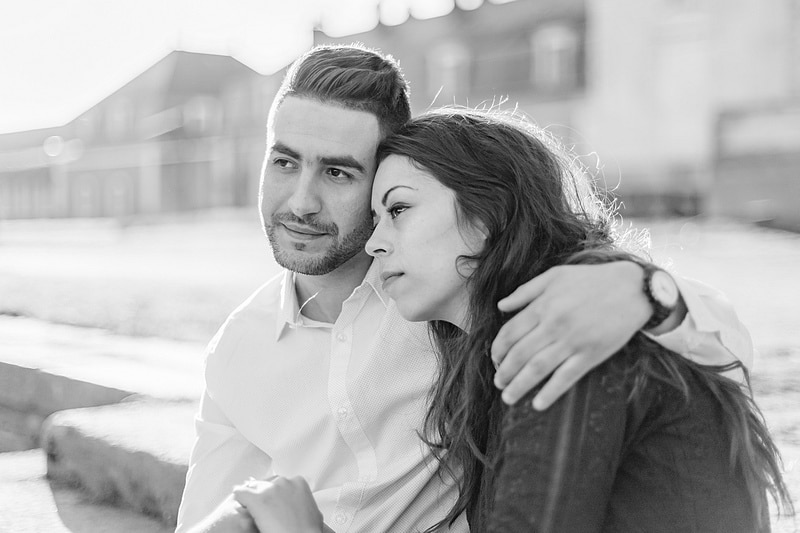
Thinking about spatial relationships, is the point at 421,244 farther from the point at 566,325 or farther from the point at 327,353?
the point at 327,353

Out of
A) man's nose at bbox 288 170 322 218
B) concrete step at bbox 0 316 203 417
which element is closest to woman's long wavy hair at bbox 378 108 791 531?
man's nose at bbox 288 170 322 218

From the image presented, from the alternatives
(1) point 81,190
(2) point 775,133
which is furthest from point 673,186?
(1) point 81,190

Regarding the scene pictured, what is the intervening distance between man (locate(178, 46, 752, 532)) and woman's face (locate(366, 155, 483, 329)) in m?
0.37

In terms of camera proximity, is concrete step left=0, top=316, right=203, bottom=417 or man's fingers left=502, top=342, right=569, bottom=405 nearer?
man's fingers left=502, top=342, right=569, bottom=405

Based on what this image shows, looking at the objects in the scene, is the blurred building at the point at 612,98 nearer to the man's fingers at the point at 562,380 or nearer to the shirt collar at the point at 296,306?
the shirt collar at the point at 296,306

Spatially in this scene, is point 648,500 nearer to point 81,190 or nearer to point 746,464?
point 746,464

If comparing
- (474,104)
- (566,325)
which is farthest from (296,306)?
(474,104)

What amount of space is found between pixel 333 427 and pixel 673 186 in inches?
666

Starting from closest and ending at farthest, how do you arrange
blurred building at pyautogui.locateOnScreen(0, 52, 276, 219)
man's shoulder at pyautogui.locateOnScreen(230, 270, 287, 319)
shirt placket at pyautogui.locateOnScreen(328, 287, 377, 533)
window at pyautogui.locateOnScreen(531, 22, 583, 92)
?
shirt placket at pyautogui.locateOnScreen(328, 287, 377, 533) < man's shoulder at pyautogui.locateOnScreen(230, 270, 287, 319) < window at pyautogui.locateOnScreen(531, 22, 583, 92) < blurred building at pyautogui.locateOnScreen(0, 52, 276, 219)

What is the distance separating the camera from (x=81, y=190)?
4069 cm

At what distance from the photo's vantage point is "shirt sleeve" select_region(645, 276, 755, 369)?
4.30 ft

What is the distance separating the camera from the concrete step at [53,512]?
8.67ft

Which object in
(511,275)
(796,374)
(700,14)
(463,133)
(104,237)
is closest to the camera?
(511,275)

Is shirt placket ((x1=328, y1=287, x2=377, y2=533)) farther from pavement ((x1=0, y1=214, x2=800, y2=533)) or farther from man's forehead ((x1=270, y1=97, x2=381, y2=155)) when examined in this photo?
pavement ((x1=0, y1=214, x2=800, y2=533))
